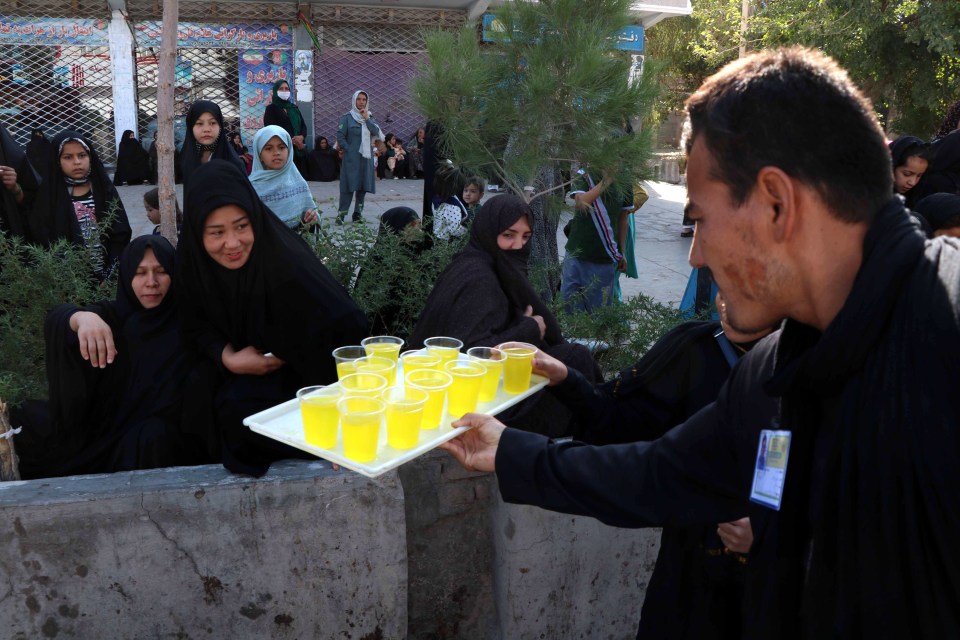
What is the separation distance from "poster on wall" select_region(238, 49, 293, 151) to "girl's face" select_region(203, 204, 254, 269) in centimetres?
1349

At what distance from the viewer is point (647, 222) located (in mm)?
12922

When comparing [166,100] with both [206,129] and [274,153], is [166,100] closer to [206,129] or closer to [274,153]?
[274,153]

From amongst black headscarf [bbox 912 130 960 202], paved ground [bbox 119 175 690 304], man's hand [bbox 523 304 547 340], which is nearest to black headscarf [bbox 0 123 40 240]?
paved ground [bbox 119 175 690 304]

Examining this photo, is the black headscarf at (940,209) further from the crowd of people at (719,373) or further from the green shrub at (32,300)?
the green shrub at (32,300)

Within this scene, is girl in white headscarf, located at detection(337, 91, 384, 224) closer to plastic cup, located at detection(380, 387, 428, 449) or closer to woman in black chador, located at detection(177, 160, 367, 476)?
woman in black chador, located at detection(177, 160, 367, 476)

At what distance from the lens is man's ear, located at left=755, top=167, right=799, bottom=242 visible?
1.10 metres

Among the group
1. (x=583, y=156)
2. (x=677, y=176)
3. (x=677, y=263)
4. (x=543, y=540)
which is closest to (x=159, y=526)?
(x=543, y=540)

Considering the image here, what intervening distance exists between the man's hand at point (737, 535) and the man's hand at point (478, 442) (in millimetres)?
603

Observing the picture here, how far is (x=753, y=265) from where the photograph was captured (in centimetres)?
118

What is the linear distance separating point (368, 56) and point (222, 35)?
295 centimetres

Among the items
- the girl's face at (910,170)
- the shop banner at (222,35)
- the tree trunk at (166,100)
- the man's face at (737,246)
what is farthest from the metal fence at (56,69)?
the man's face at (737,246)

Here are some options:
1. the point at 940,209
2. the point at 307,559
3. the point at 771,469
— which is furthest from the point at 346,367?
the point at 940,209

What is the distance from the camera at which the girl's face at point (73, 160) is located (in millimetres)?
5363

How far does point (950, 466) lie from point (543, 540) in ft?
6.25
